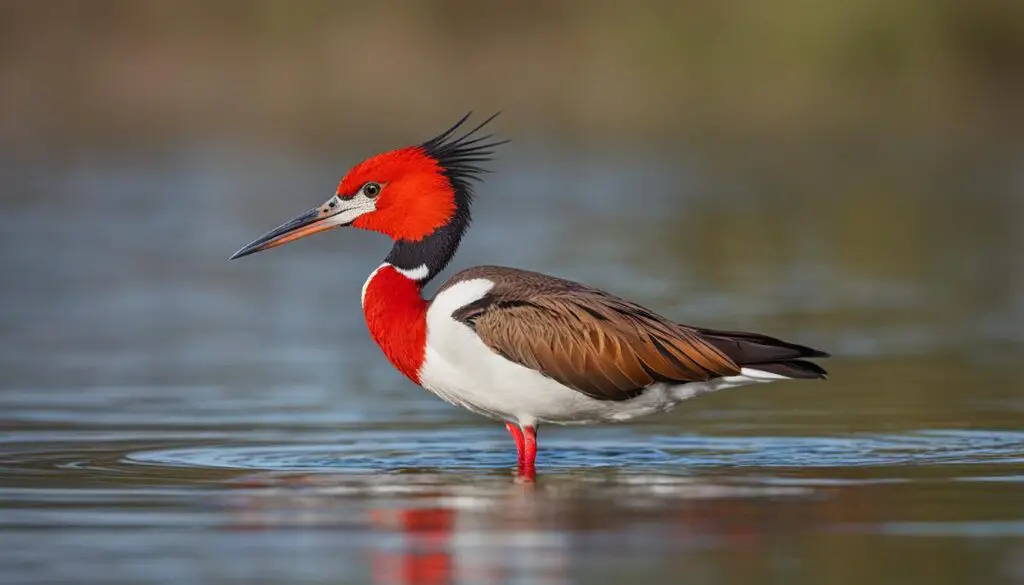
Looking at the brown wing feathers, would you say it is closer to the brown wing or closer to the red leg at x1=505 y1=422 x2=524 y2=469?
the brown wing

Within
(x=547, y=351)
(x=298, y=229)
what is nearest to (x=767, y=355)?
(x=547, y=351)

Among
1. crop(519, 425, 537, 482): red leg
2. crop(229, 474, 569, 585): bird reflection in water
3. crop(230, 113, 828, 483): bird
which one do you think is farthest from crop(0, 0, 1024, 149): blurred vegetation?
crop(229, 474, 569, 585): bird reflection in water

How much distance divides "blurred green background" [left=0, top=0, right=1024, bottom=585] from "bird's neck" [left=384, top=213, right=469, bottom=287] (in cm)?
86

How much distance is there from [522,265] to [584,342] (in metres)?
8.73

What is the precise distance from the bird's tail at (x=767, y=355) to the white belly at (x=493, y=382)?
0.05m

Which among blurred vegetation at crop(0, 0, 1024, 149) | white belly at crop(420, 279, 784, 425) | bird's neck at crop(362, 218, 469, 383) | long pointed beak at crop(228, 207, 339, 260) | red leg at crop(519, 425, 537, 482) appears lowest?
red leg at crop(519, 425, 537, 482)

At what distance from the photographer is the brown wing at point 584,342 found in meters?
10.0

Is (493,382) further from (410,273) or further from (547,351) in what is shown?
(410,273)

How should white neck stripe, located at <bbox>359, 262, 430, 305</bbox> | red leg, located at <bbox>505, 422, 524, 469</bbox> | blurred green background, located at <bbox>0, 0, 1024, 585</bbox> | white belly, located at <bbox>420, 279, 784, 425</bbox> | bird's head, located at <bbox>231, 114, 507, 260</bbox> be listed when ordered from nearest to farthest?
blurred green background, located at <bbox>0, 0, 1024, 585</bbox> → white belly, located at <bbox>420, 279, 784, 425</bbox> → red leg, located at <bbox>505, 422, 524, 469</bbox> → white neck stripe, located at <bbox>359, 262, 430, 305</bbox> → bird's head, located at <bbox>231, 114, 507, 260</bbox>

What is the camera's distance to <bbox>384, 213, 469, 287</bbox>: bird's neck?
1071 centimetres

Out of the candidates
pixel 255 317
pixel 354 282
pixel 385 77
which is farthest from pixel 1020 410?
pixel 385 77

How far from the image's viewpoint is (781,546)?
25.4 feet

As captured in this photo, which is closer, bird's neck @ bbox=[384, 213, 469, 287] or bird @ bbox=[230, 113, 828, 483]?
bird @ bbox=[230, 113, 828, 483]

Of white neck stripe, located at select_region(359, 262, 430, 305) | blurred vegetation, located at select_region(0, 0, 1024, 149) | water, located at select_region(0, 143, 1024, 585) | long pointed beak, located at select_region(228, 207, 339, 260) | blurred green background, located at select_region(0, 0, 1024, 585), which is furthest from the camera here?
blurred vegetation, located at select_region(0, 0, 1024, 149)
